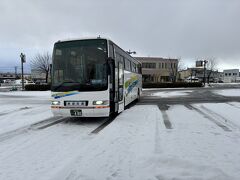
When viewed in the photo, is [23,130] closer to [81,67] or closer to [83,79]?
[83,79]

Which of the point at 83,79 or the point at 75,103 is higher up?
the point at 83,79

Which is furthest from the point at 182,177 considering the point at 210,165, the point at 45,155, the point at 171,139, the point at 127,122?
the point at 127,122

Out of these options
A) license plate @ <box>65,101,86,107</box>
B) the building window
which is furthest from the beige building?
license plate @ <box>65,101,86,107</box>

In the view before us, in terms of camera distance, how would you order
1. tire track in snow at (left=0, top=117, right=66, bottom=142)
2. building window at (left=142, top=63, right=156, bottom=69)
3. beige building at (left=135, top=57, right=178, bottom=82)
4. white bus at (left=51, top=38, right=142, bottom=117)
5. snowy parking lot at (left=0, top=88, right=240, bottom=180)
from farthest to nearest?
1. building window at (left=142, top=63, right=156, bottom=69)
2. beige building at (left=135, top=57, right=178, bottom=82)
3. white bus at (left=51, top=38, right=142, bottom=117)
4. tire track in snow at (left=0, top=117, right=66, bottom=142)
5. snowy parking lot at (left=0, top=88, right=240, bottom=180)

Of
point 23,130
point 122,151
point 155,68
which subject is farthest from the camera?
point 155,68

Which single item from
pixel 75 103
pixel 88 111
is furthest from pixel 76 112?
pixel 88 111

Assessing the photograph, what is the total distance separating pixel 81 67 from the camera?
7.70m

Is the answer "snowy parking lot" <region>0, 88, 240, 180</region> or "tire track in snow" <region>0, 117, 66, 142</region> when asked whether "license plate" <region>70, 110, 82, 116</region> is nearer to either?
"snowy parking lot" <region>0, 88, 240, 180</region>

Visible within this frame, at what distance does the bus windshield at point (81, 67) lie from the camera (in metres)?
7.64

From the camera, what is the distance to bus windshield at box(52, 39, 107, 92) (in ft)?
25.1

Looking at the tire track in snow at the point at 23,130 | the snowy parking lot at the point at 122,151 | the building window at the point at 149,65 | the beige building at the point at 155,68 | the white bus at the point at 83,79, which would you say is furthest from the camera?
the building window at the point at 149,65

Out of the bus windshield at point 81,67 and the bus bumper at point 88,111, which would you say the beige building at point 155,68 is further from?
the bus bumper at point 88,111

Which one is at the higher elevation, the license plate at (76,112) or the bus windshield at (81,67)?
the bus windshield at (81,67)

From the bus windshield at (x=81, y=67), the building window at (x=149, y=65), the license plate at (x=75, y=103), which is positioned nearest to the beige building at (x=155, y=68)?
the building window at (x=149, y=65)
